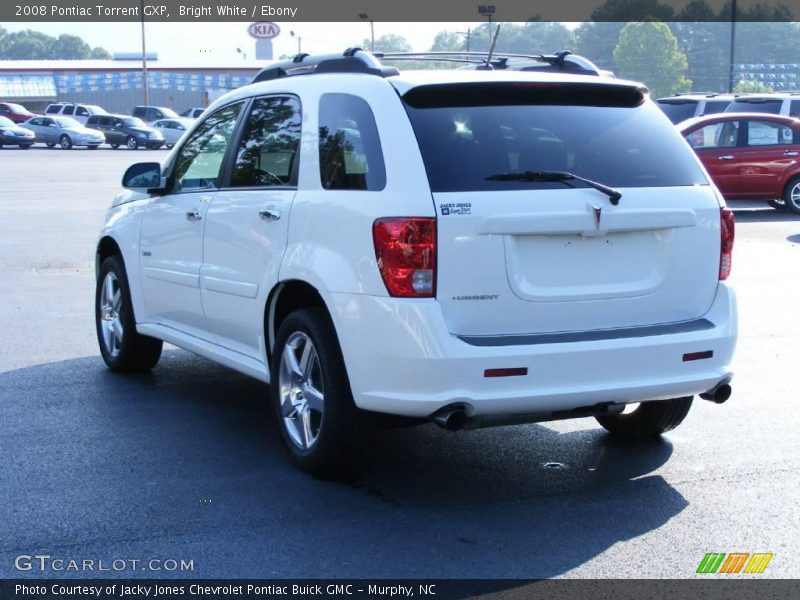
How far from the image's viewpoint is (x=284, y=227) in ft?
18.3

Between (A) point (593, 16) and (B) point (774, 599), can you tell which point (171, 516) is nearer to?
(B) point (774, 599)

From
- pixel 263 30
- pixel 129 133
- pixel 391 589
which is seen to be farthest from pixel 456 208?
pixel 263 30

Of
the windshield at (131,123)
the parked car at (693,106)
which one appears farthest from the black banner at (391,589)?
the windshield at (131,123)

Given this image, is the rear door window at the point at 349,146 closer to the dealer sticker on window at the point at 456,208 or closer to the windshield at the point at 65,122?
the dealer sticker on window at the point at 456,208

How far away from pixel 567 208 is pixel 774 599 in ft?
5.90

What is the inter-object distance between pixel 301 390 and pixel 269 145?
134cm

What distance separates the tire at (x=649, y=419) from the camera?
595 cm

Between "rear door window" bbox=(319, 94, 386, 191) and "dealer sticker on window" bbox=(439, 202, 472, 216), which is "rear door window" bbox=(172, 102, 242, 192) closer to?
"rear door window" bbox=(319, 94, 386, 191)

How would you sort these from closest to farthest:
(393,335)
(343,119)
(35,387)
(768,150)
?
(393,335), (343,119), (35,387), (768,150)

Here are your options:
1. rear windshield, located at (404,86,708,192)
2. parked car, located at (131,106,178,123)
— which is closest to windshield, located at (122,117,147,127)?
parked car, located at (131,106,178,123)

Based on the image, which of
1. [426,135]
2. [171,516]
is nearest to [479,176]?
[426,135]

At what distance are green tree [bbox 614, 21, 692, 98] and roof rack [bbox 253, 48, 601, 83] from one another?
109 meters

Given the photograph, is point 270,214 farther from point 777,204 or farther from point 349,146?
point 777,204

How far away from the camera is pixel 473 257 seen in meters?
4.84
